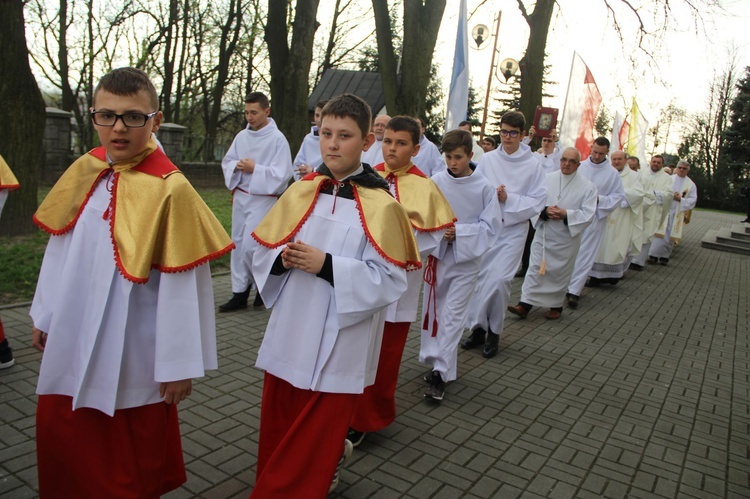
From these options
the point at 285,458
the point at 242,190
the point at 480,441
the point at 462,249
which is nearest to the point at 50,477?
the point at 285,458

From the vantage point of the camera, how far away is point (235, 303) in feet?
23.7

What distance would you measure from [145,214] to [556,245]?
654 centimetres

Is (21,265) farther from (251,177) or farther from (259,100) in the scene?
(259,100)

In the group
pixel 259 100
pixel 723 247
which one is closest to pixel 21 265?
pixel 259 100

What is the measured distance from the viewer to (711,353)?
7.57m

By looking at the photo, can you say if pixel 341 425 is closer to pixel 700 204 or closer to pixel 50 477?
pixel 50 477

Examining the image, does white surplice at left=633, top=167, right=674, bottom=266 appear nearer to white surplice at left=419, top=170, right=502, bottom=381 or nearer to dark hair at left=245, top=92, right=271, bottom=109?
dark hair at left=245, top=92, right=271, bottom=109

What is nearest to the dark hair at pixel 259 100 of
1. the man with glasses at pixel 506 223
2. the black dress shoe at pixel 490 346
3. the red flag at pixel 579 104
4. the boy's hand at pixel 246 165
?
the boy's hand at pixel 246 165

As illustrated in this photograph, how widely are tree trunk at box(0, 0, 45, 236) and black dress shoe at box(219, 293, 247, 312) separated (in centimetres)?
415

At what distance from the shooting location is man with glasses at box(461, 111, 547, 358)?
21.0 ft

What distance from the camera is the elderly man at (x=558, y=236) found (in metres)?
7.94

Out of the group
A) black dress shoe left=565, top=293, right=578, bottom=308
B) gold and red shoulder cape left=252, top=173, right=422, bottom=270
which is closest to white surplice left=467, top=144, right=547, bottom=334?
black dress shoe left=565, top=293, right=578, bottom=308

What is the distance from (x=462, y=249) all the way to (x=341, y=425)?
7.86ft

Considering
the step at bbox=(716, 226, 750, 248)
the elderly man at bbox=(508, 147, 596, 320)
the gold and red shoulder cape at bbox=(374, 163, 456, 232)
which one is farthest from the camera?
the step at bbox=(716, 226, 750, 248)
